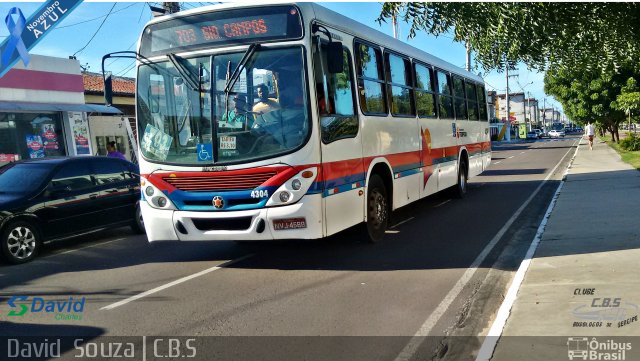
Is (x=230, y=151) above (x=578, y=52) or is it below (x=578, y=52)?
below

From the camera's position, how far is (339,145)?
7.30 meters

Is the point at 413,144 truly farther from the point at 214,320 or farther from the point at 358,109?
the point at 214,320

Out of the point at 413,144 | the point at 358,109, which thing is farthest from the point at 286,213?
the point at 413,144

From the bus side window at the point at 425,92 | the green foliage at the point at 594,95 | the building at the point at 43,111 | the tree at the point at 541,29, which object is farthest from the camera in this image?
the green foliage at the point at 594,95

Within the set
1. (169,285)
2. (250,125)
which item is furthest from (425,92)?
(169,285)

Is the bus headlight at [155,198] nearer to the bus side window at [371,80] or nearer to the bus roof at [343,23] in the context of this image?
the bus roof at [343,23]

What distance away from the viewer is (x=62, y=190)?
934cm

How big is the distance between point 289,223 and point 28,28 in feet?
39.2

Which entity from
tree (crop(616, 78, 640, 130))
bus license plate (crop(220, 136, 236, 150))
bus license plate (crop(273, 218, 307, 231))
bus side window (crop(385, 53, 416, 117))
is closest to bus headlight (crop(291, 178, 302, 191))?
bus license plate (crop(273, 218, 307, 231))

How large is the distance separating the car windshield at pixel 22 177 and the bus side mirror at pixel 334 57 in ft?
17.9

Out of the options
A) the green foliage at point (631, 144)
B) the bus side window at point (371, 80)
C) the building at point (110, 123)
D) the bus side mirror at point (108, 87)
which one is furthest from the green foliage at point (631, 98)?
the bus side mirror at point (108, 87)

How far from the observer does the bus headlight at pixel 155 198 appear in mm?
7137

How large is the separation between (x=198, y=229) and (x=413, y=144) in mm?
4870

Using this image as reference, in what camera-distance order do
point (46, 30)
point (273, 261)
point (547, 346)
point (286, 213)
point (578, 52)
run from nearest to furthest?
point (547, 346)
point (578, 52)
point (286, 213)
point (273, 261)
point (46, 30)
